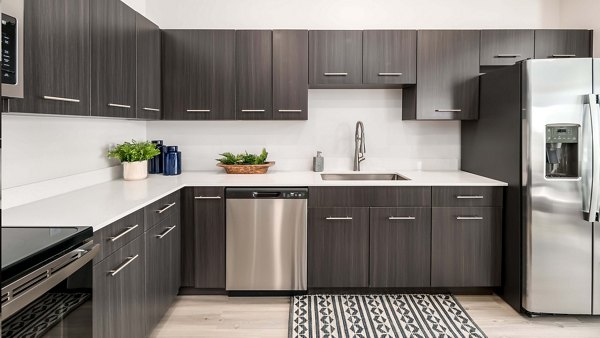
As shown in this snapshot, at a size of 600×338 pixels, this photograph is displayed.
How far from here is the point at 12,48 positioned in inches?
66.8

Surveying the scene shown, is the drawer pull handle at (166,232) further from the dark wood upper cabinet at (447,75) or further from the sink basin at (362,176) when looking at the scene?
the dark wood upper cabinet at (447,75)

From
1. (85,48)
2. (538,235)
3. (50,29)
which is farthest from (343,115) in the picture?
(50,29)

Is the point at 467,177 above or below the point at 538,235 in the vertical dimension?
above

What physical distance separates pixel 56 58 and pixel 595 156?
2.95 metres

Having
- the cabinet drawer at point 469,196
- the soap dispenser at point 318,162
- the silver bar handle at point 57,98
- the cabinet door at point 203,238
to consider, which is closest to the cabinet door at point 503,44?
the cabinet drawer at point 469,196

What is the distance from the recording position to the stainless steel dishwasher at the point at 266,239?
3221 millimetres

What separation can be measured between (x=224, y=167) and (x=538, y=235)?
230 centimetres

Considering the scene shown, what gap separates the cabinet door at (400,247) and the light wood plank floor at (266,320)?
1.36 ft

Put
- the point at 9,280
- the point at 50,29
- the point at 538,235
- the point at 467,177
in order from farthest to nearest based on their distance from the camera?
1. the point at 467,177
2. the point at 538,235
3. the point at 50,29
4. the point at 9,280

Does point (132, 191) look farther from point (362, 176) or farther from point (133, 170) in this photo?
point (362, 176)

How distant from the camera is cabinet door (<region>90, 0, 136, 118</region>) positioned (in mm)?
2416

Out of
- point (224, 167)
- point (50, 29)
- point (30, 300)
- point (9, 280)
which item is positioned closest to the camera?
point (9, 280)

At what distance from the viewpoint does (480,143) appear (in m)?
3.57

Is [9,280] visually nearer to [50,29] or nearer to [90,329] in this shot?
[90,329]
